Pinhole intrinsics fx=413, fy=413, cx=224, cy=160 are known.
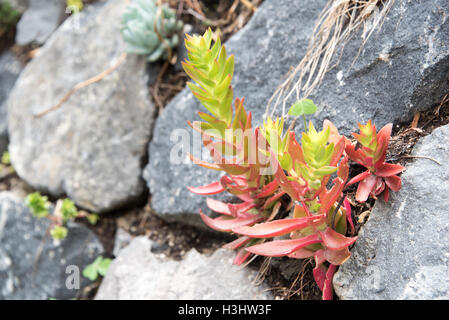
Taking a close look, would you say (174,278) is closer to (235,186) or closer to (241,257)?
(241,257)

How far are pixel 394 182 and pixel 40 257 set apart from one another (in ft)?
6.19

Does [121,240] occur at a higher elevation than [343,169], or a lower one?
lower

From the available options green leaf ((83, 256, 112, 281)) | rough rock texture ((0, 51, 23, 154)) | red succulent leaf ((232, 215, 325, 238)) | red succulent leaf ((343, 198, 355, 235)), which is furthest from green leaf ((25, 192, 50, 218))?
red succulent leaf ((343, 198, 355, 235))

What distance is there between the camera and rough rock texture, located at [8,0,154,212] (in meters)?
2.27

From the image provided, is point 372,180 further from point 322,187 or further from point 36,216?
point 36,216

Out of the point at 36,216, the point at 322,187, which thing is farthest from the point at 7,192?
the point at 322,187

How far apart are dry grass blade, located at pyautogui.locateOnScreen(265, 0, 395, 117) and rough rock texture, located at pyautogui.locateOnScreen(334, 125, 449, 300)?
478 millimetres

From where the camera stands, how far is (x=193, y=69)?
1.27 metres

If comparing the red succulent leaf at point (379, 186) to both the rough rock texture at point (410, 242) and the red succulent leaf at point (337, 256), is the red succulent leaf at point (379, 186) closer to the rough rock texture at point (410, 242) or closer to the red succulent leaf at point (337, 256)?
the rough rock texture at point (410, 242)

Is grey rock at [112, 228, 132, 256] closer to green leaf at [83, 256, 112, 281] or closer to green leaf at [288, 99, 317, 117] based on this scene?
green leaf at [83, 256, 112, 281]

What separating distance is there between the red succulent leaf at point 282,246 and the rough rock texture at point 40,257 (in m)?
1.25

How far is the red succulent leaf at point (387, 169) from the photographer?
1254 mm

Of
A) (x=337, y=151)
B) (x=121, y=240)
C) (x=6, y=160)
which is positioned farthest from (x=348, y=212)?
(x=6, y=160)

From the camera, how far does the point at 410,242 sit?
120 cm
